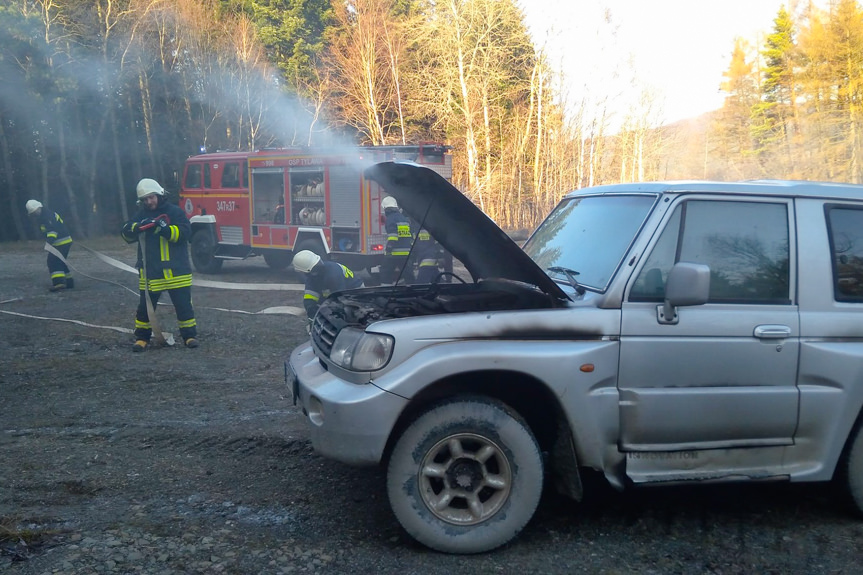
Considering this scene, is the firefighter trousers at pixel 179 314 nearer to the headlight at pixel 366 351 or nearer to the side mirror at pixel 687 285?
the headlight at pixel 366 351

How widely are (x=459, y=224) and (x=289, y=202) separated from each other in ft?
38.6

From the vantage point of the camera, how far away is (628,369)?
11.8ft

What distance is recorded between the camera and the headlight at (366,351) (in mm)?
3500

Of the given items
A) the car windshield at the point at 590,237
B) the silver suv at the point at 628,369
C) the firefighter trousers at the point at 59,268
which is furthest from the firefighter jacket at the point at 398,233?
the silver suv at the point at 628,369

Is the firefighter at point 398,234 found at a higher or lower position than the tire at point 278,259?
higher

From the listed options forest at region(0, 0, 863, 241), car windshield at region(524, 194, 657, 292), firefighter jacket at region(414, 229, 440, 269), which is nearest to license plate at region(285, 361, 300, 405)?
car windshield at region(524, 194, 657, 292)

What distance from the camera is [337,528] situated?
152 inches

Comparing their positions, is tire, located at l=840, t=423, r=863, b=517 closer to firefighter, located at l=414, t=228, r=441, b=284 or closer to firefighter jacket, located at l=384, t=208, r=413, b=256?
firefighter, located at l=414, t=228, r=441, b=284

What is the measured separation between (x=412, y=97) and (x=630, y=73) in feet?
31.9

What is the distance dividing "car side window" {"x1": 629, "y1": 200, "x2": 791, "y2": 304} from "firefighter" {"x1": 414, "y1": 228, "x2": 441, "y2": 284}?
597 cm

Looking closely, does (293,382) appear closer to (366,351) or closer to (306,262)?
(366,351)

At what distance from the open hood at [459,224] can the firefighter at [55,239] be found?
34.9 ft

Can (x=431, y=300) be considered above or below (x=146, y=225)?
below

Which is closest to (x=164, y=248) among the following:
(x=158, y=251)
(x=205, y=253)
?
(x=158, y=251)
